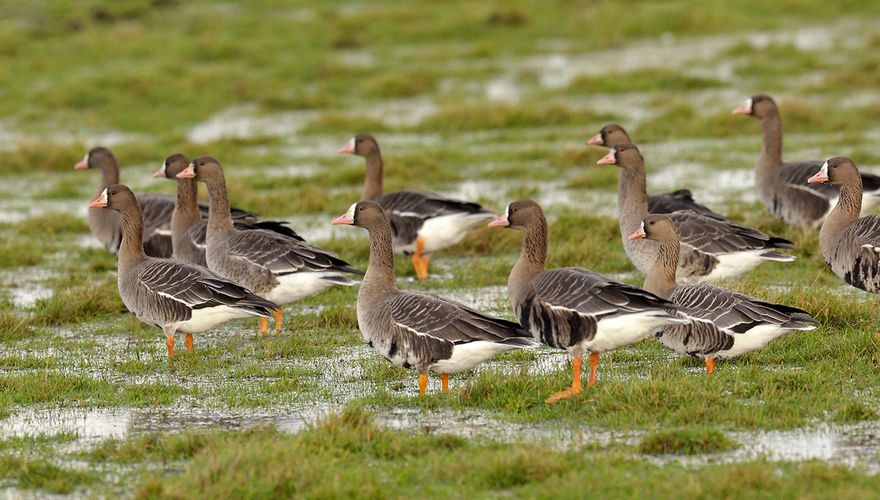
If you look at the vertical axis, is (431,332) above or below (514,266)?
below

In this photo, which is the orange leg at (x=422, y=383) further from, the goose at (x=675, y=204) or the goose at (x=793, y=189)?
the goose at (x=793, y=189)

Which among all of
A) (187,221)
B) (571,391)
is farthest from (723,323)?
(187,221)

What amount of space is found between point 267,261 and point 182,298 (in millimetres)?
1396

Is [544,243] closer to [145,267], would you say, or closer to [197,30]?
[145,267]

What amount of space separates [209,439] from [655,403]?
283 centimetres

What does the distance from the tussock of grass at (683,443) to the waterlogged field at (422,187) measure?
0.06 ft

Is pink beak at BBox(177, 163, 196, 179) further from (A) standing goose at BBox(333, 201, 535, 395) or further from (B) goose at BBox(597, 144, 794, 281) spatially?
(B) goose at BBox(597, 144, 794, 281)

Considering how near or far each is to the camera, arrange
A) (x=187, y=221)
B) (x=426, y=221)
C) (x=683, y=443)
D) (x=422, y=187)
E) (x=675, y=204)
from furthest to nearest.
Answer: (x=422, y=187) < (x=426, y=221) < (x=187, y=221) < (x=675, y=204) < (x=683, y=443)

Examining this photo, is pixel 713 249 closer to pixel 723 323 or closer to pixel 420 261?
pixel 723 323

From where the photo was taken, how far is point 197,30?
32.4 m

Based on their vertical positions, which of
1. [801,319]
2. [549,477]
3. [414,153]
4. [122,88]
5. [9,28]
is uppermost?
[9,28]

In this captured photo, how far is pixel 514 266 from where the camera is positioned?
385 inches

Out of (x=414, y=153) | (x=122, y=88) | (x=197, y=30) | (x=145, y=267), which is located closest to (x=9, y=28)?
(x=197, y=30)

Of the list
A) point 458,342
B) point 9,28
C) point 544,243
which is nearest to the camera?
point 458,342
